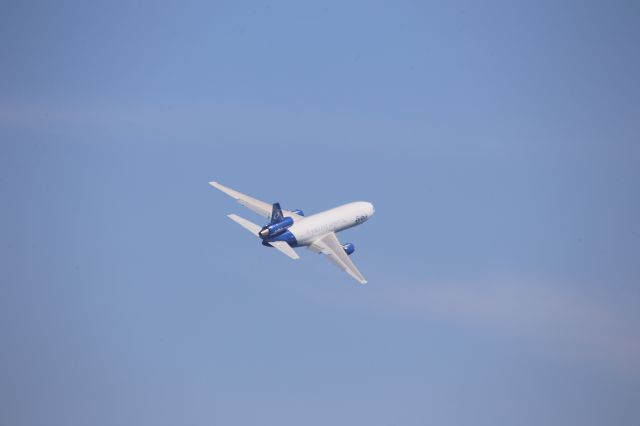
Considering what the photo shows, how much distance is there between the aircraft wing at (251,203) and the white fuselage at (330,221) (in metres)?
5.00

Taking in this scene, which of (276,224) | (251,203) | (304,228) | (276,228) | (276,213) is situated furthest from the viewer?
(251,203)

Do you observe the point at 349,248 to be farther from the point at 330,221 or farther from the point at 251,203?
the point at 251,203

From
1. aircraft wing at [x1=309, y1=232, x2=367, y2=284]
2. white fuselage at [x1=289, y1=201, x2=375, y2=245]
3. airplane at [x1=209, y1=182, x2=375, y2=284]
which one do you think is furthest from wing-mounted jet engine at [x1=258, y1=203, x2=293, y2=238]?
aircraft wing at [x1=309, y1=232, x2=367, y2=284]

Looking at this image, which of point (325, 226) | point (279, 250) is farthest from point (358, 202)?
point (279, 250)

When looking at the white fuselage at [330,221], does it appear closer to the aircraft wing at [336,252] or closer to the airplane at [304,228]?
the airplane at [304,228]

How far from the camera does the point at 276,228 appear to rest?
172250mm

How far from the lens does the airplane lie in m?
172

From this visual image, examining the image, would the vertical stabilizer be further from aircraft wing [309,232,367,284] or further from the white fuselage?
aircraft wing [309,232,367,284]

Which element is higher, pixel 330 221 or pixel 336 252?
pixel 330 221

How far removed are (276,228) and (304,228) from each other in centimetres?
596

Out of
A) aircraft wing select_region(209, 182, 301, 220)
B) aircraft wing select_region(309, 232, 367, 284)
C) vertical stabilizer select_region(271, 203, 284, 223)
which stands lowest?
aircraft wing select_region(309, 232, 367, 284)

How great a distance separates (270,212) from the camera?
18325cm

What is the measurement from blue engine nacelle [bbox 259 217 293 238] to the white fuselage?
3.74 ft

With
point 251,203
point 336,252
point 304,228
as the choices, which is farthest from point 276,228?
point 251,203
